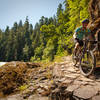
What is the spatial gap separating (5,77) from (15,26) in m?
94.7

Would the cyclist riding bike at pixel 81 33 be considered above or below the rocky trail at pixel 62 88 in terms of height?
above

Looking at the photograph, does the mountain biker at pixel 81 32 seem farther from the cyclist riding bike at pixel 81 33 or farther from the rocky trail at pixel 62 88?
the rocky trail at pixel 62 88

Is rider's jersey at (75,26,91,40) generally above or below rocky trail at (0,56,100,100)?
above

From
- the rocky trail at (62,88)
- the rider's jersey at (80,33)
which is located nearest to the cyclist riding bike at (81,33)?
the rider's jersey at (80,33)

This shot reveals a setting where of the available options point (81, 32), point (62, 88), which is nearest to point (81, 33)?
point (81, 32)

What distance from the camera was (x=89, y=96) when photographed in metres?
2.11

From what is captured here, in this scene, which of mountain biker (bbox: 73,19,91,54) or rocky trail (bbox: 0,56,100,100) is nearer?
rocky trail (bbox: 0,56,100,100)

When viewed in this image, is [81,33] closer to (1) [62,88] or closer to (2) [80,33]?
(2) [80,33]

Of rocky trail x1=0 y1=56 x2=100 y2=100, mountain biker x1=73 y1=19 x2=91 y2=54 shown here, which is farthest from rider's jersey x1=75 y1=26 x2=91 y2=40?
rocky trail x1=0 y1=56 x2=100 y2=100

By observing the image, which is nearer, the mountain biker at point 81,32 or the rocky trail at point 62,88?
the rocky trail at point 62,88

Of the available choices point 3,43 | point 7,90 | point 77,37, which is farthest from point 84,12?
point 3,43

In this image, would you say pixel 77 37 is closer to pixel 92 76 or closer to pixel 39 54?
pixel 92 76

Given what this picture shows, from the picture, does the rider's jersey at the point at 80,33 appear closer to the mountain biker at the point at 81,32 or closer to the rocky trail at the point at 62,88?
the mountain biker at the point at 81,32

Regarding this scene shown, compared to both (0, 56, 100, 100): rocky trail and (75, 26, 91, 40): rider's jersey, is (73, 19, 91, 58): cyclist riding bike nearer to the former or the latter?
(75, 26, 91, 40): rider's jersey
